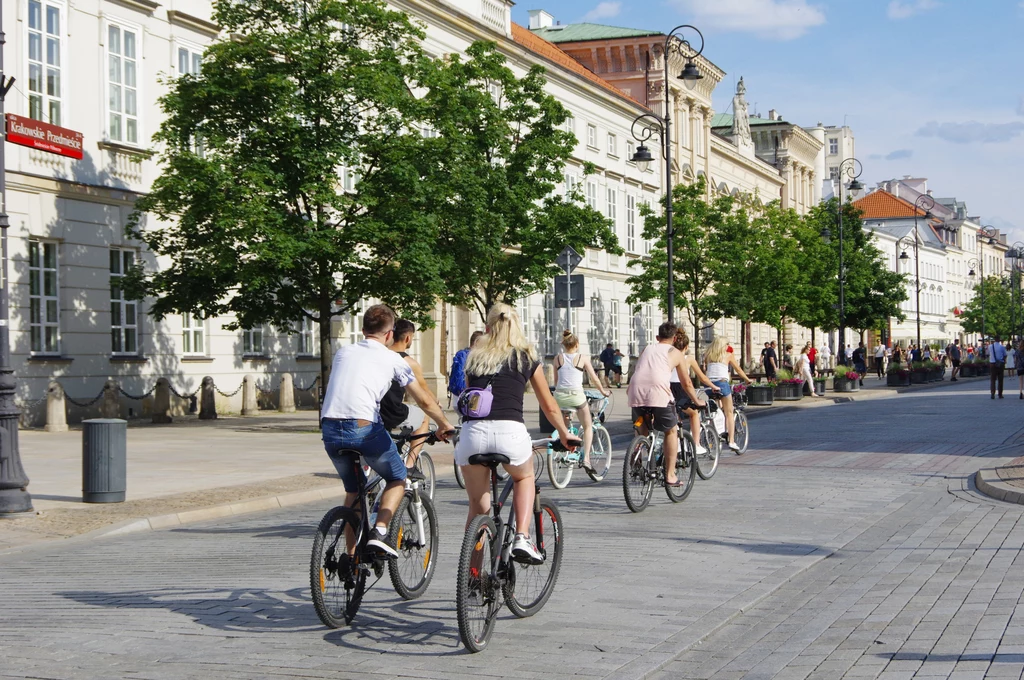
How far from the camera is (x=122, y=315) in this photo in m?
27.8

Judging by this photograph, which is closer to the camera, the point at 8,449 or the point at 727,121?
the point at 8,449

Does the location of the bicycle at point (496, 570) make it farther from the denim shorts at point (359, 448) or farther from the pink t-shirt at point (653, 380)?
the pink t-shirt at point (653, 380)

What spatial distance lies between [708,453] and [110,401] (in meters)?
14.5

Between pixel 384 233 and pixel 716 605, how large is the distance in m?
A: 16.1

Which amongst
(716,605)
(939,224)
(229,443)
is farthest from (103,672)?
(939,224)

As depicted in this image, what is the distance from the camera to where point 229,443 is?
862 inches

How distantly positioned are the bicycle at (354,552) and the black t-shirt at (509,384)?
821 millimetres

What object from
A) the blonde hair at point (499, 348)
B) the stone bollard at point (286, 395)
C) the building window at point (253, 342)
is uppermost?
the building window at point (253, 342)

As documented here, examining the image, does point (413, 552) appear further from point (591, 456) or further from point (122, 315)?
point (122, 315)

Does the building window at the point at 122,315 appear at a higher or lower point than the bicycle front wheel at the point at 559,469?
higher

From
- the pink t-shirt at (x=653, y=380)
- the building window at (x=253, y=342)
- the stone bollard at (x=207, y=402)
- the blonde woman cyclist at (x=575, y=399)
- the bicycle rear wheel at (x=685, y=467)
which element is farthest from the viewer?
the building window at (x=253, y=342)

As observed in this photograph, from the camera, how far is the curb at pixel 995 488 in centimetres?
1323

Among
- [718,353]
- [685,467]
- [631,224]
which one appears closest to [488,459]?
[685,467]

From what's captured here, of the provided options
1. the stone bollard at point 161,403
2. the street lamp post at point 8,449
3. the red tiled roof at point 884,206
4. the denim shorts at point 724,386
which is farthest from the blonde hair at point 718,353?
the red tiled roof at point 884,206
